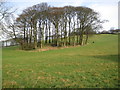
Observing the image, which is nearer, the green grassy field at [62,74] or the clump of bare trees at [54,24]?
the green grassy field at [62,74]

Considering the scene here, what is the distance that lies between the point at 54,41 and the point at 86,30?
13139 millimetres

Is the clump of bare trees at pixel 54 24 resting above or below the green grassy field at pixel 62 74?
above

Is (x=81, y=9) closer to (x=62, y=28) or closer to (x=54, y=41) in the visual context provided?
(x=62, y=28)

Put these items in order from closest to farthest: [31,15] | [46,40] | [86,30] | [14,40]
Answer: [31,15] → [14,40] → [86,30] → [46,40]

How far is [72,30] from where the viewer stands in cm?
4428

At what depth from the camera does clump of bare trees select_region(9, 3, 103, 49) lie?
37531mm

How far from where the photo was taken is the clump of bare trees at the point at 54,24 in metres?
37.5

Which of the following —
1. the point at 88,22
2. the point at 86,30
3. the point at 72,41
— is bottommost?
the point at 72,41

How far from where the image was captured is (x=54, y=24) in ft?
137

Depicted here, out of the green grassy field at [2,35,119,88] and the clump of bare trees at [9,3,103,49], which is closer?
the green grassy field at [2,35,119,88]

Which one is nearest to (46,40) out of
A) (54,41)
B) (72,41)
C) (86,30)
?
(54,41)

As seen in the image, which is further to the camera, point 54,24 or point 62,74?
point 54,24

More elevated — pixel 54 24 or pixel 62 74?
pixel 54 24

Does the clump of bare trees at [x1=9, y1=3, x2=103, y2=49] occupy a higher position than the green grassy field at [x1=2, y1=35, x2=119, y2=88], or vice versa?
the clump of bare trees at [x1=9, y1=3, x2=103, y2=49]
